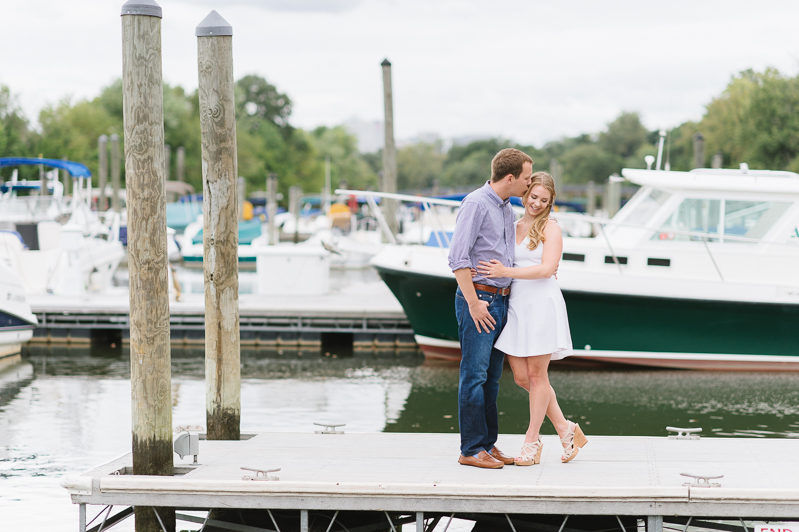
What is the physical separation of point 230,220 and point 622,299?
749 centimetres

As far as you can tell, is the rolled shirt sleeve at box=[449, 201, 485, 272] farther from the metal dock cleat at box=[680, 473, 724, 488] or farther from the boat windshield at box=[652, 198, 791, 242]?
the boat windshield at box=[652, 198, 791, 242]

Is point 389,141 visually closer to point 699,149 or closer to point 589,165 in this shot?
point 699,149

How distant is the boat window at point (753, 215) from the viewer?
12.0m

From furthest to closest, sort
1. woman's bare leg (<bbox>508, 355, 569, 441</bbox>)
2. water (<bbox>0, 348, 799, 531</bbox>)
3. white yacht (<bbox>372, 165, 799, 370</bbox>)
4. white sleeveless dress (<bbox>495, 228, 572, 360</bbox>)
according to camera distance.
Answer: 1. white yacht (<bbox>372, 165, 799, 370</bbox>)
2. water (<bbox>0, 348, 799, 531</bbox>)
3. woman's bare leg (<bbox>508, 355, 569, 441</bbox>)
4. white sleeveless dress (<bbox>495, 228, 572, 360</bbox>)

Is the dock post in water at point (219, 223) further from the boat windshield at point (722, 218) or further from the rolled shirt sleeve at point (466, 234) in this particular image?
the boat windshield at point (722, 218)

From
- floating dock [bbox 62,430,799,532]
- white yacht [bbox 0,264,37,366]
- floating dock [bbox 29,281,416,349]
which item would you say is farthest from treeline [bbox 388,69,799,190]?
white yacht [bbox 0,264,37,366]

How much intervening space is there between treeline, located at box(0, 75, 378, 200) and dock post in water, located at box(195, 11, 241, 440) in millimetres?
16293

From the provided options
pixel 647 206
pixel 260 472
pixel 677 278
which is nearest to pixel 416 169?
pixel 647 206

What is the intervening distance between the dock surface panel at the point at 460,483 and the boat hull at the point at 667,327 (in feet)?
21.6

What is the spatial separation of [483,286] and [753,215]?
838 centimetres

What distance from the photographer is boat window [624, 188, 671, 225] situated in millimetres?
12445

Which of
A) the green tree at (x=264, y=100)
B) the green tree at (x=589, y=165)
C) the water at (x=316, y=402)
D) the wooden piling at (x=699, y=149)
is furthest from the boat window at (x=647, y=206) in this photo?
the green tree at (x=589, y=165)

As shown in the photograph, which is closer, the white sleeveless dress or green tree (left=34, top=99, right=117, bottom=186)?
the white sleeveless dress

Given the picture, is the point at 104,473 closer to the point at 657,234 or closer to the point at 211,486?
the point at 211,486
